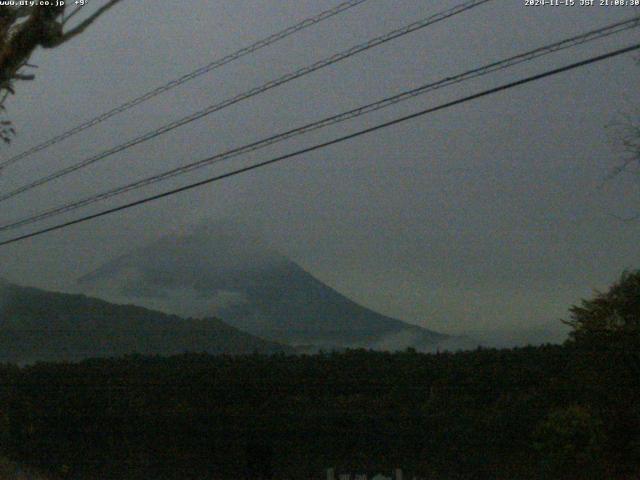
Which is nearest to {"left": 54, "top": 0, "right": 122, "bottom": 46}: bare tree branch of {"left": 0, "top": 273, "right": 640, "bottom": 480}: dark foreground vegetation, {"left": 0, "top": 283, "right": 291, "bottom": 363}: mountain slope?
{"left": 0, "top": 273, "right": 640, "bottom": 480}: dark foreground vegetation

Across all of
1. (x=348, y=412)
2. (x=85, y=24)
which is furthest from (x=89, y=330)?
(x=85, y=24)

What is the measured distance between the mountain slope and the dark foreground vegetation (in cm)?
219

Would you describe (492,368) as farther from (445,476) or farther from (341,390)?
(341,390)

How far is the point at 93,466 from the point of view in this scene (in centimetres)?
1747

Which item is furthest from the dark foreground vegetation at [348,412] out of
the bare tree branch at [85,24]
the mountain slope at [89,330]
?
the bare tree branch at [85,24]

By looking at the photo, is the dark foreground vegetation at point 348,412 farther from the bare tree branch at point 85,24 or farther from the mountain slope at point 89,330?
the bare tree branch at point 85,24

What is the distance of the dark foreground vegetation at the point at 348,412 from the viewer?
1226 centimetres

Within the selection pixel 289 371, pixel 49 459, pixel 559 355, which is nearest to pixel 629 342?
pixel 559 355

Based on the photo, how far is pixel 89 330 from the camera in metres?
21.4

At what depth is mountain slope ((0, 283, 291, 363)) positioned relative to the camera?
69.3ft

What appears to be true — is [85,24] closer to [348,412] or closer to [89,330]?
[348,412]

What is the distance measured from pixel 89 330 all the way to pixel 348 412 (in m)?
8.99

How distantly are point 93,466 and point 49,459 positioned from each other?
126 cm

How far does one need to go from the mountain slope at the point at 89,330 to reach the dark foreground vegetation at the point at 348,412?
86.2 inches
